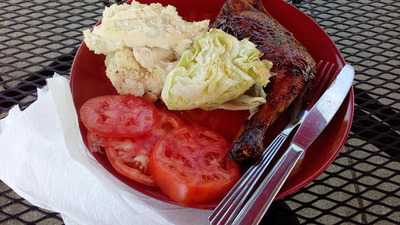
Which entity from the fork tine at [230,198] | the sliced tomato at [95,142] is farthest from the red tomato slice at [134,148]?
the fork tine at [230,198]

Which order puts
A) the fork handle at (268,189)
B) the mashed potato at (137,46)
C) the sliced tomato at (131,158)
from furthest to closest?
the mashed potato at (137,46), the sliced tomato at (131,158), the fork handle at (268,189)

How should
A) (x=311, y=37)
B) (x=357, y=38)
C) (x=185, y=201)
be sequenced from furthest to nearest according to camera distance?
(x=357, y=38) < (x=311, y=37) < (x=185, y=201)

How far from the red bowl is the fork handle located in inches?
1.6

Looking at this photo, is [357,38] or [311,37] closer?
[311,37]

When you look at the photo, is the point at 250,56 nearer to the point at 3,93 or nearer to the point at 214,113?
the point at 214,113

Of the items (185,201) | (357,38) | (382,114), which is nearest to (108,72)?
(185,201)

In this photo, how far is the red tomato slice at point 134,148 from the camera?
85 cm

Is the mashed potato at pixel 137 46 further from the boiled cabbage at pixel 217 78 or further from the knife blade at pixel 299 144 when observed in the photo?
the knife blade at pixel 299 144

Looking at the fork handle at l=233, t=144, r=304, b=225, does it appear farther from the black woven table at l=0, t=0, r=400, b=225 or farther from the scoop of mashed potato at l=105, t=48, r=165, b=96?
the scoop of mashed potato at l=105, t=48, r=165, b=96

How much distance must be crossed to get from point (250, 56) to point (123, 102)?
240 mm

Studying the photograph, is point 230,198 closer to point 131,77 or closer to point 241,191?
point 241,191

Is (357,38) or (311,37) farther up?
(311,37)

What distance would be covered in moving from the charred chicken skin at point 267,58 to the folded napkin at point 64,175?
135 mm

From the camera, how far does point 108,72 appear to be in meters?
1.01
